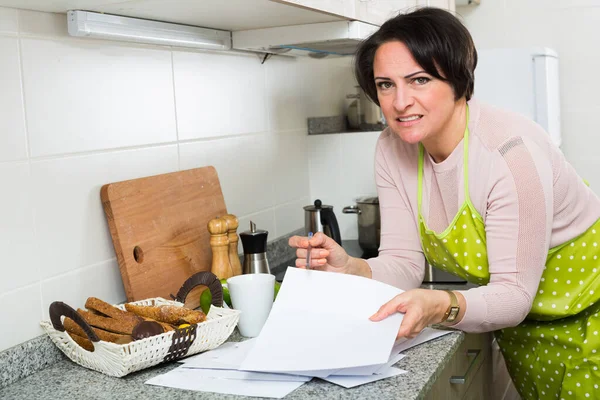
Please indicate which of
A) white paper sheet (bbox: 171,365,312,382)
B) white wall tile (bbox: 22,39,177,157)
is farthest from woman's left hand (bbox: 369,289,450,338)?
white wall tile (bbox: 22,39,177,157)

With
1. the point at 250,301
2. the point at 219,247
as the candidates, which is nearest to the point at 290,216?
the point at 219,247

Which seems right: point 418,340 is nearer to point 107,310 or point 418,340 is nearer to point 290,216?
point 107,310

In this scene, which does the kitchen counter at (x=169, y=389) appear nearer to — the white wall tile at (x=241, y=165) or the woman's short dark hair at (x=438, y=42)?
the woman's short dark hair at (x=438, y=42)

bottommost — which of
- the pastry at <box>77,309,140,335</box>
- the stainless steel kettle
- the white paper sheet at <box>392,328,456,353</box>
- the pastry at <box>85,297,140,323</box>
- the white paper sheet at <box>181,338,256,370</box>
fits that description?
the white paper sheet at <box>392,328,456,353</box>

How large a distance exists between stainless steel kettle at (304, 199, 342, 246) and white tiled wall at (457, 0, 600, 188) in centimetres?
155

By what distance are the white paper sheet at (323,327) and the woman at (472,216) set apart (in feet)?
0.13

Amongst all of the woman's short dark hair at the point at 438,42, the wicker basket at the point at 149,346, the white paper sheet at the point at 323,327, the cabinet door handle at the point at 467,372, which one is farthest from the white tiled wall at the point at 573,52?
the wicker basket at the point at 149,346

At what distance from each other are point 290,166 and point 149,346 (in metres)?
1.25

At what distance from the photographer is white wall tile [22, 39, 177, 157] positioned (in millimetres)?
1368

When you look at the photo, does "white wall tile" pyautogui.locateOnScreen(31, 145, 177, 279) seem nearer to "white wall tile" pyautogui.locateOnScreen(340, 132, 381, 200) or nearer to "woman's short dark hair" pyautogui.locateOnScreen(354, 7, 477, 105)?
"woman's short dark hair" pyautogui.locateOnScreen(354, 7, 477, 105)

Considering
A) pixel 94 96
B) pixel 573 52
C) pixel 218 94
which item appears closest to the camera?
pixel 94 96

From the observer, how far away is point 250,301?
1444 millimetres

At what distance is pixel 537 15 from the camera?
3184mm

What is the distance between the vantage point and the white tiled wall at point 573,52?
123 inches
